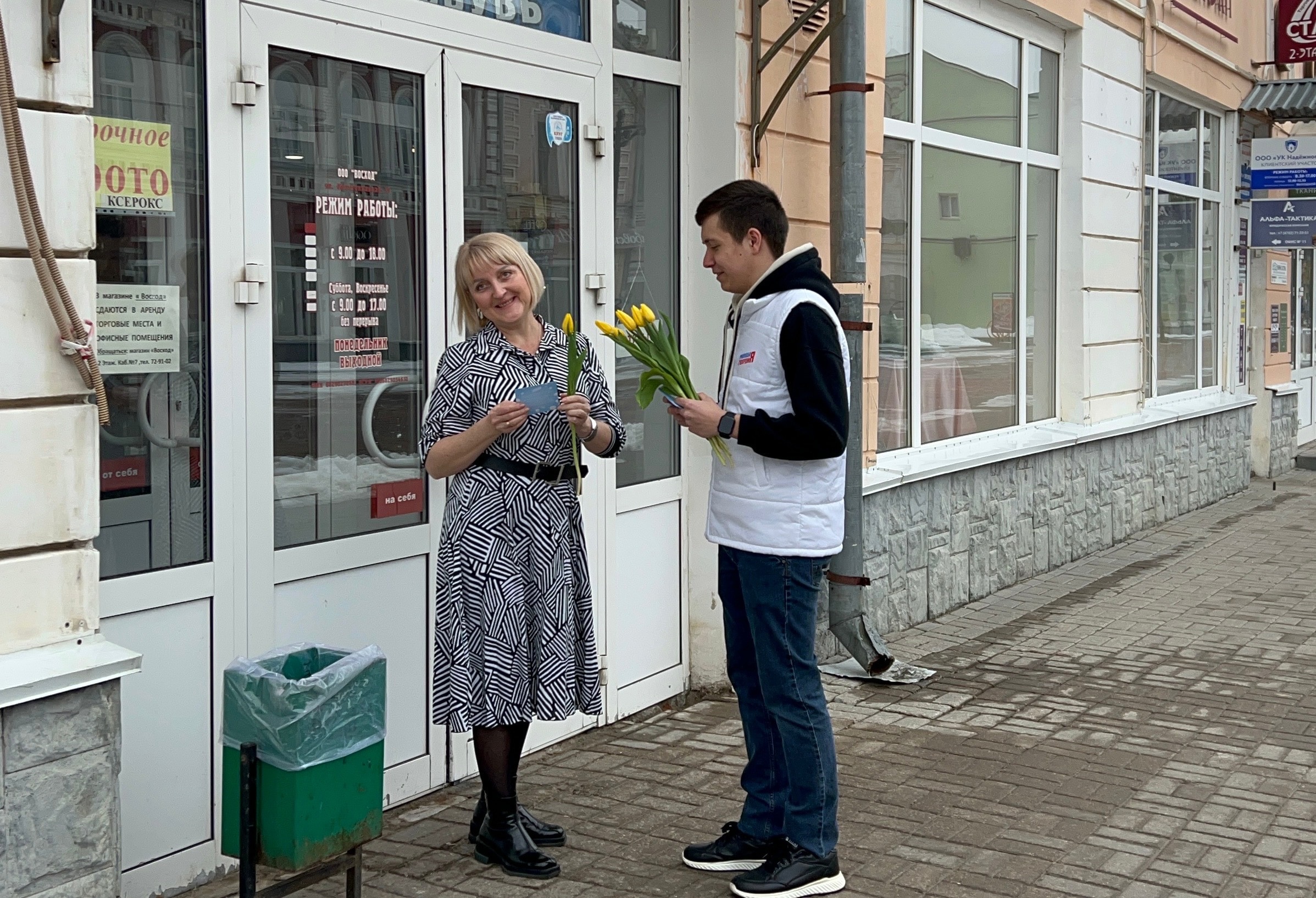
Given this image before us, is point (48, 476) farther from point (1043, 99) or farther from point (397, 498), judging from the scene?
point (1043, 99)

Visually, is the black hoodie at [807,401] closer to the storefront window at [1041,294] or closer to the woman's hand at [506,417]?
the woman's hand at [506,417]

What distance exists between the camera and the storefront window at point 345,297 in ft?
14.6

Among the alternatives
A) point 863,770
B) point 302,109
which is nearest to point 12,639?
point 302,109

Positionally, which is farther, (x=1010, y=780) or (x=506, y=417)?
(x=1010, y=780)

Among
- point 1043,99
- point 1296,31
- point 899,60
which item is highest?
point 1296,31

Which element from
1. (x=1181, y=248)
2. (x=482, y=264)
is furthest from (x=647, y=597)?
(x=1181, y=248)

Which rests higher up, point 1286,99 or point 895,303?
point 1286,99

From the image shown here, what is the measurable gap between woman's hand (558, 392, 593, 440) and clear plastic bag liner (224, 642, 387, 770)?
854 millimetres

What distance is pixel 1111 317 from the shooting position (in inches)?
425

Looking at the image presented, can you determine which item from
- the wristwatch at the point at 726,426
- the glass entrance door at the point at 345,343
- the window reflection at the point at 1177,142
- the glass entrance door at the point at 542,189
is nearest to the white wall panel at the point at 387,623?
the glass entrance door at the point at 345,343

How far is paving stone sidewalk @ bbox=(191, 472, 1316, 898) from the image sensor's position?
429cm

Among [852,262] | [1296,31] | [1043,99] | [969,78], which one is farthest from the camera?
[1296,31]

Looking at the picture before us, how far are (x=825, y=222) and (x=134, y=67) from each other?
12.0ft

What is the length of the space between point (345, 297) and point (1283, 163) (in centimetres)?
1226
